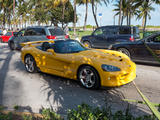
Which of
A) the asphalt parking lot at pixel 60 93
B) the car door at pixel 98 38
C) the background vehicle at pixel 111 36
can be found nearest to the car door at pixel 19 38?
the background vehicle at pixel 111 36

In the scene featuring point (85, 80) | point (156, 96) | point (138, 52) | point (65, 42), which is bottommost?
point (156, 96)

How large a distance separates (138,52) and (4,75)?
228 inches

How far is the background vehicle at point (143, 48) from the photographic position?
745cm

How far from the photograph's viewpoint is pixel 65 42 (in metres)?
5.74

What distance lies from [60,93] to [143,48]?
5.05 meters

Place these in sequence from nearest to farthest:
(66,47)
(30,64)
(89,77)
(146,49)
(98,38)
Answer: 1. (89,77)
2. (66,47)
3. (30,64)
4. (146,49)
5. (98,38)

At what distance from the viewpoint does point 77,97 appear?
409 cm

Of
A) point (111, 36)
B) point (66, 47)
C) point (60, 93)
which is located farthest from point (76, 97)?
point (111, 36)

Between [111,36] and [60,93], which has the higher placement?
[111,36]

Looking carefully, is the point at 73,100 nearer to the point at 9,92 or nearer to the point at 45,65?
the point at 9,92

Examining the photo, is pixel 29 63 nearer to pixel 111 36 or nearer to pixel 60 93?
pixel 60 93

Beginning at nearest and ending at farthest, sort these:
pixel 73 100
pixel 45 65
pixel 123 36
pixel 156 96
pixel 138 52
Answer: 1. pixel 73 100
2. pixel 156 96
3. pixel 45 65
4. pixel 138 52
5. pixel 123 36

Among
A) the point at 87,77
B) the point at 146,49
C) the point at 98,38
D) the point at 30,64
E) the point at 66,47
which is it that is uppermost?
the point at 98,38

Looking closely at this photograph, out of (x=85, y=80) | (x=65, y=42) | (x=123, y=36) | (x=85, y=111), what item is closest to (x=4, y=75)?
(x=65, y=42)
